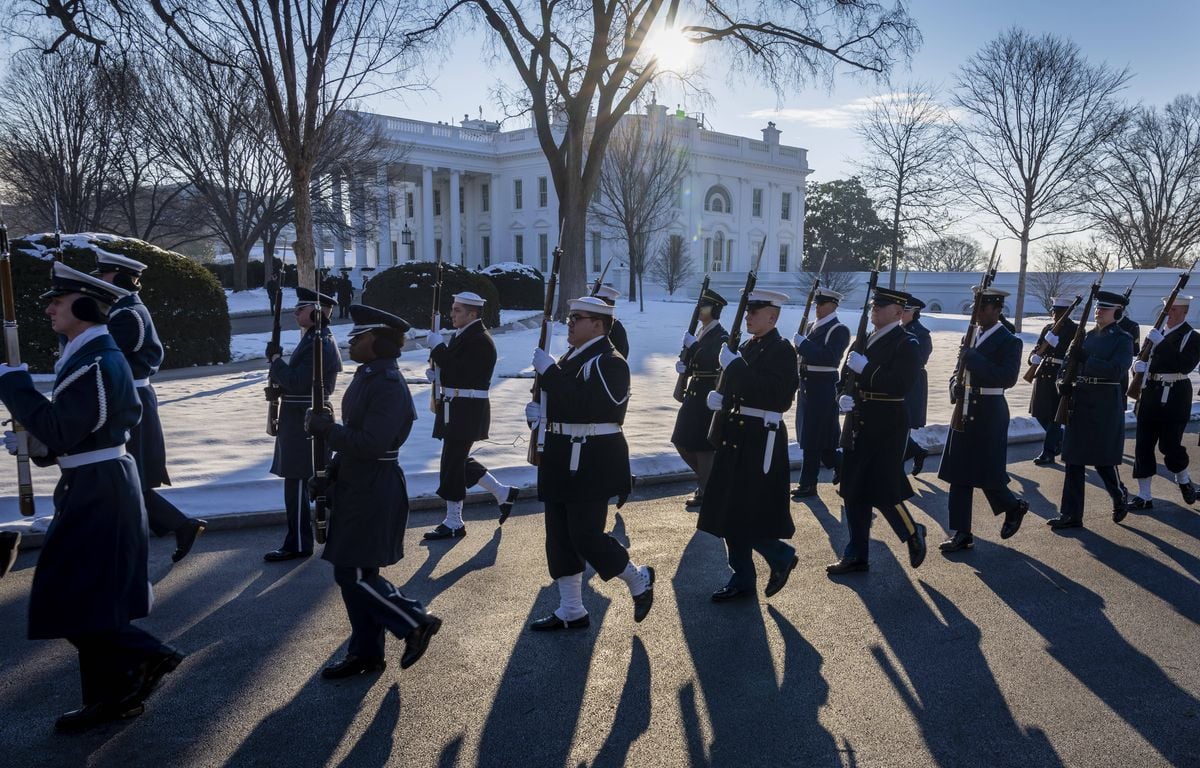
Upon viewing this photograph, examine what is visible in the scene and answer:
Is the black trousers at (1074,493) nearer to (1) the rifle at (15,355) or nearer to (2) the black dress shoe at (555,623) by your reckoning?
(2) the black dress shoe at (555,623)

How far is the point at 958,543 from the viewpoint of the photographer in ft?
21.7

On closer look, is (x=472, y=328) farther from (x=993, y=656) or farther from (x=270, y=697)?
(x=993, y=656)

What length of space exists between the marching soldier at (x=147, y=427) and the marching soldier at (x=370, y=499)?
2.16 metres

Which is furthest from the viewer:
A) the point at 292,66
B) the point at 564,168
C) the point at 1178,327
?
the point at 564,168

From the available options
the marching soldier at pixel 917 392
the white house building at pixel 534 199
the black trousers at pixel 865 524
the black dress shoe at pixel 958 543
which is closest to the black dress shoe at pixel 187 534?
the black trousers at pixel 865 524

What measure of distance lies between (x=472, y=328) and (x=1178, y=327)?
21.7 ft

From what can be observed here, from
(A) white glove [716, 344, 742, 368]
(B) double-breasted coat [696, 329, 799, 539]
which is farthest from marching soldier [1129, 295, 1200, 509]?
(A) white glove [716, 344, 742, 368]

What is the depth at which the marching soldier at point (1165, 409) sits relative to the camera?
26.3 feet

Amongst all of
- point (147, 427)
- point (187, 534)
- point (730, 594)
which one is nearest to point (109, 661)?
point (187, 534)

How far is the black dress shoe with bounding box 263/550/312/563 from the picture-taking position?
19.8ft

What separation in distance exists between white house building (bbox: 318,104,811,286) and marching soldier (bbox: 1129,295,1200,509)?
1661 inches

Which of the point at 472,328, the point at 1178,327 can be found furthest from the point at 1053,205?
the point at 472,328

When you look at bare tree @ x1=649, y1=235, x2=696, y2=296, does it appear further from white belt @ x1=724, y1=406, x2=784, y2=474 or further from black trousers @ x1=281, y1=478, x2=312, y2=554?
white belt @ x1=724, y1=406, x2=784, y2=474

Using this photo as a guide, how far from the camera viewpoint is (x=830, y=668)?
4.52m
